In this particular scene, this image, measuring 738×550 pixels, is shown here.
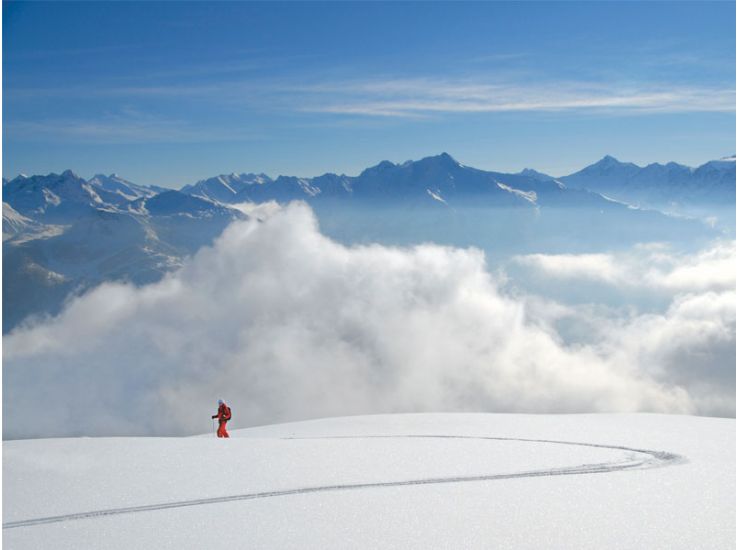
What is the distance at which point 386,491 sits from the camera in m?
13.2

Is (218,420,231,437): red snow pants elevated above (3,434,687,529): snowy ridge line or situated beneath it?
situated beneath

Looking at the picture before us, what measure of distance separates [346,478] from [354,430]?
26.1ft

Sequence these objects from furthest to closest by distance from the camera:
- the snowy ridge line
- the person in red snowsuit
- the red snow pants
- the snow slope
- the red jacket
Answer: the red jacket
the person in red snowsuit
the red snow pants
the snowy ridge line
the snow slope

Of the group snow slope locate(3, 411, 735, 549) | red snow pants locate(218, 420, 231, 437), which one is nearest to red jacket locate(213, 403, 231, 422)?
red snow pants locate(218, 420, 231, 437)

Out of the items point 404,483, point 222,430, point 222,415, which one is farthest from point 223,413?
point 404,483

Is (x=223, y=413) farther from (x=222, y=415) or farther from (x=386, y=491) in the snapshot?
(x=386, y=491)

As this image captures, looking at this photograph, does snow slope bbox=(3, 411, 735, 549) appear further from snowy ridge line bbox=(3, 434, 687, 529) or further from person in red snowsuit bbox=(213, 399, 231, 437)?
person in red snowsuit bbox=(213, 399, 231, 437)

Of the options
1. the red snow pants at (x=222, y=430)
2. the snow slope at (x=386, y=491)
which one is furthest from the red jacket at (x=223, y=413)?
the snow slope at (x=386, y=491)

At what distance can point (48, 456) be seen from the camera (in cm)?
1672

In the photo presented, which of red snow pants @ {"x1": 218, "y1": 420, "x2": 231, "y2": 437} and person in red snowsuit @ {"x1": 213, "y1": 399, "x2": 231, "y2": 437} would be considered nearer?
red snow pants @ {"x1": 218, "y1": 420, "x2": 231, "y2": 437}

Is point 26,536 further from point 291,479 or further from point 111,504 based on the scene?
point 291,479

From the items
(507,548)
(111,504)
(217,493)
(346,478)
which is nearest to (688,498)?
(507,548)

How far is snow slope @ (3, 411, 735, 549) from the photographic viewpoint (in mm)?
11078

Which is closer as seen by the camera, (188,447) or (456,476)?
(456,476)
